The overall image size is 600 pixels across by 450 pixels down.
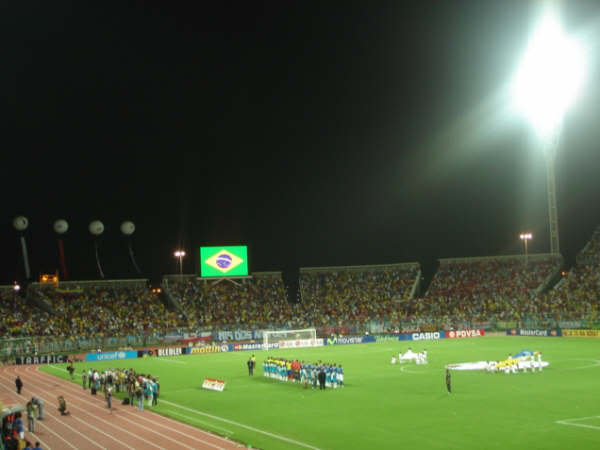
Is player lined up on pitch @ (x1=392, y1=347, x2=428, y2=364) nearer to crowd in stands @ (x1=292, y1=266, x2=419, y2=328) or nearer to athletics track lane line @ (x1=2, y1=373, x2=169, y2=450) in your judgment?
athletics track lane line @ (x1=2, y1=373, x2=169, y2=450)

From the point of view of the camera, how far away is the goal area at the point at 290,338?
69.1m

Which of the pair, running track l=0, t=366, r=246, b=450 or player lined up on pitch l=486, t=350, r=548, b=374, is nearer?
running track l=0, t=366, r=246, b=450

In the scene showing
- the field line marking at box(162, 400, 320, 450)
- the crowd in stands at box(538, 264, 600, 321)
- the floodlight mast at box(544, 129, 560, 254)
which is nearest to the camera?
the field line marking at box(162, 400, 320, 450)

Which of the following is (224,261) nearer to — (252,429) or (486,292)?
(486,292)

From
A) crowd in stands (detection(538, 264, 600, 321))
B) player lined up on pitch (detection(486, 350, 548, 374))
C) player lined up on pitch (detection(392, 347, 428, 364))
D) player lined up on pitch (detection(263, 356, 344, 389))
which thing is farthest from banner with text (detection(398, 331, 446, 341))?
player lined up on pitch (detection(263, 356, 344, 389))

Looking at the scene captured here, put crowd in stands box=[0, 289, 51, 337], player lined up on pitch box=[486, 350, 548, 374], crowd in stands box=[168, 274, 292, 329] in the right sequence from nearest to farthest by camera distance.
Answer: player lined up on pitch box=[486, 350, 548, 374]
crowd in stands box=[0, 289, 51, 337]
crowd in stands box=[168, 274, 292, 329]

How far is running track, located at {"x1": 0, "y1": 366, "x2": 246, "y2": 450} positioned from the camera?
23.6 meters

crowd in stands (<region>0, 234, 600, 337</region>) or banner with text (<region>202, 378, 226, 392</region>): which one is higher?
crowd in stands (<region>0, 234, 600, 337</region>)

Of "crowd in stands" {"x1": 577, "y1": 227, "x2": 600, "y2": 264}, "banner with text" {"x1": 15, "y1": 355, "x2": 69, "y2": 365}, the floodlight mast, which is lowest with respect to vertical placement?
"banner with text" {"x1": 15, "y1": 355, "x2": 69, "y2": 365}

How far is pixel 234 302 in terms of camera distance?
81438mm

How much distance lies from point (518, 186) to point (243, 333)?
39302 millimetres

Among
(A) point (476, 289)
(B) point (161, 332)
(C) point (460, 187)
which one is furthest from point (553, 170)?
(B) point (161, 332)

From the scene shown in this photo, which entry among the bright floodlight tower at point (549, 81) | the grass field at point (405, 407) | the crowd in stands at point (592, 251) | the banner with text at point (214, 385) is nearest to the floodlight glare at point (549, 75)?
the bright floodlight tower at point (549, 81)

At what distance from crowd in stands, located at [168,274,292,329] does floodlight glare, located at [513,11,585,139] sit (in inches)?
1472
